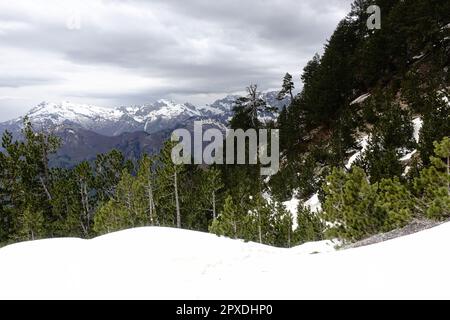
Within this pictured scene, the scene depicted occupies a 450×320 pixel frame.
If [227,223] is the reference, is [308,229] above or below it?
below

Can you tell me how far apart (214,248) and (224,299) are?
9.41 meters

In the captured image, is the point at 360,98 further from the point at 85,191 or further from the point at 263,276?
the point at 263,276

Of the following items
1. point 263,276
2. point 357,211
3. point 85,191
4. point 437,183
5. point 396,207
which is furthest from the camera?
point 85,191

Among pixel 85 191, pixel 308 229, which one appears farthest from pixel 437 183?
pixel 85 191

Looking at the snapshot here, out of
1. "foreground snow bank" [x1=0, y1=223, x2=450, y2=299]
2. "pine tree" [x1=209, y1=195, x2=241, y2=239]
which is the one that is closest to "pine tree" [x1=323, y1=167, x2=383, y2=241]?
"foreground snow bank" [x1=0, y1=223, x2=450, y2=299]

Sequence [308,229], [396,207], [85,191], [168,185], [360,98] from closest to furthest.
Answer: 1. [396,207]
2. [308,229]
3. [168,185]
4. [85,191]
5. [360,98]

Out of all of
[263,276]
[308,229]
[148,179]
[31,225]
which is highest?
[263,276]

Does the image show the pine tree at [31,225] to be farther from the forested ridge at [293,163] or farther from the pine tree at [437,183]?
the pine tree at [437,183]

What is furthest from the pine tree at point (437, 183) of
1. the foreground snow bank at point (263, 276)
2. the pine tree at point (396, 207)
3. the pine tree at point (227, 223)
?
the pine tree at point (227, 223)

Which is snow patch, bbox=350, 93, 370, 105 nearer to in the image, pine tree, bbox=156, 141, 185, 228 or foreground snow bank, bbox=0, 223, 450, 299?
pine tree, bbox=156, 141, 185, 228

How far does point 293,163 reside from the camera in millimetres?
43125

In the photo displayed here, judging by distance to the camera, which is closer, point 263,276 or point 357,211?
point 263,276

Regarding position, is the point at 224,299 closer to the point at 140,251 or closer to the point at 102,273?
the point at 102,273

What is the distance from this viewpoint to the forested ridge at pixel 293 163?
28875 mm
